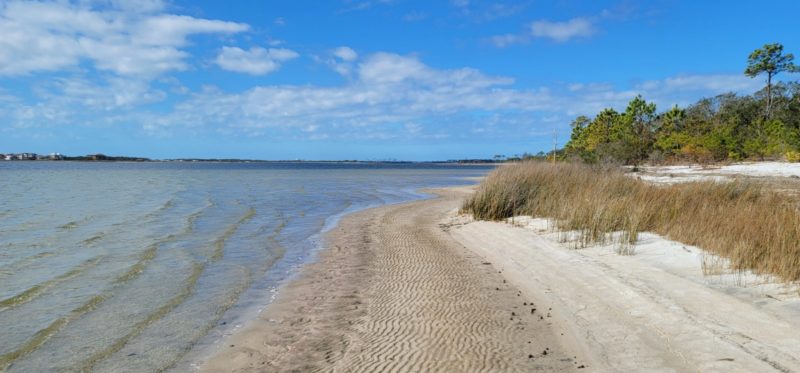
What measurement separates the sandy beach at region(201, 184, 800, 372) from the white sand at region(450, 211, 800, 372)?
2cm

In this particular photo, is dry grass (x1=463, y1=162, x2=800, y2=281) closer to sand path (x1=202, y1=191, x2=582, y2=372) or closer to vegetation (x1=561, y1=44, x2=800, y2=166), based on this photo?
sand path (x1=202, y1=191, x2=582, y2=372)

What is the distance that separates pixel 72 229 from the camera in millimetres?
13469

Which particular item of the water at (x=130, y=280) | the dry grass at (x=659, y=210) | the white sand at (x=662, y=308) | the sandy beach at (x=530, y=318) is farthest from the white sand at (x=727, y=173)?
the water at (x=130, y=280)

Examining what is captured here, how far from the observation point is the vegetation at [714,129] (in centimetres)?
3741

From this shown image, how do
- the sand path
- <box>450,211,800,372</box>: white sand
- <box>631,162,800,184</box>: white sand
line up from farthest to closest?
<box>631,162,800,184</box>: white sand
the sand path
<box>450,211,800,372</box>: white sand

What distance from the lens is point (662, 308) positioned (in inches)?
209

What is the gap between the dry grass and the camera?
20.5 ft

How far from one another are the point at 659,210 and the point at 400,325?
22.7ft

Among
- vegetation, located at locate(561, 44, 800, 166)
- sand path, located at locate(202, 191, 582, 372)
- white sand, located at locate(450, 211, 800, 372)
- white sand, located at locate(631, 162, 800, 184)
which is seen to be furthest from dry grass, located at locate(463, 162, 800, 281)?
vegetation, located at locate(561, 44, 800, 166)

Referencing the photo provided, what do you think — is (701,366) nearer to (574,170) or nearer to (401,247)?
(401,247)

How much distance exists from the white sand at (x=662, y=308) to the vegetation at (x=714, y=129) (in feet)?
76.8

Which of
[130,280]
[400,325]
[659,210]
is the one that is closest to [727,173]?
[659,210]

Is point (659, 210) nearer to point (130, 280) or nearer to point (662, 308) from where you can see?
point (662, 308)

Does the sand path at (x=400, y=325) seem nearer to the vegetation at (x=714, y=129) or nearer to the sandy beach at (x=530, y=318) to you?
the sandy beach at (x=530, y=318)
